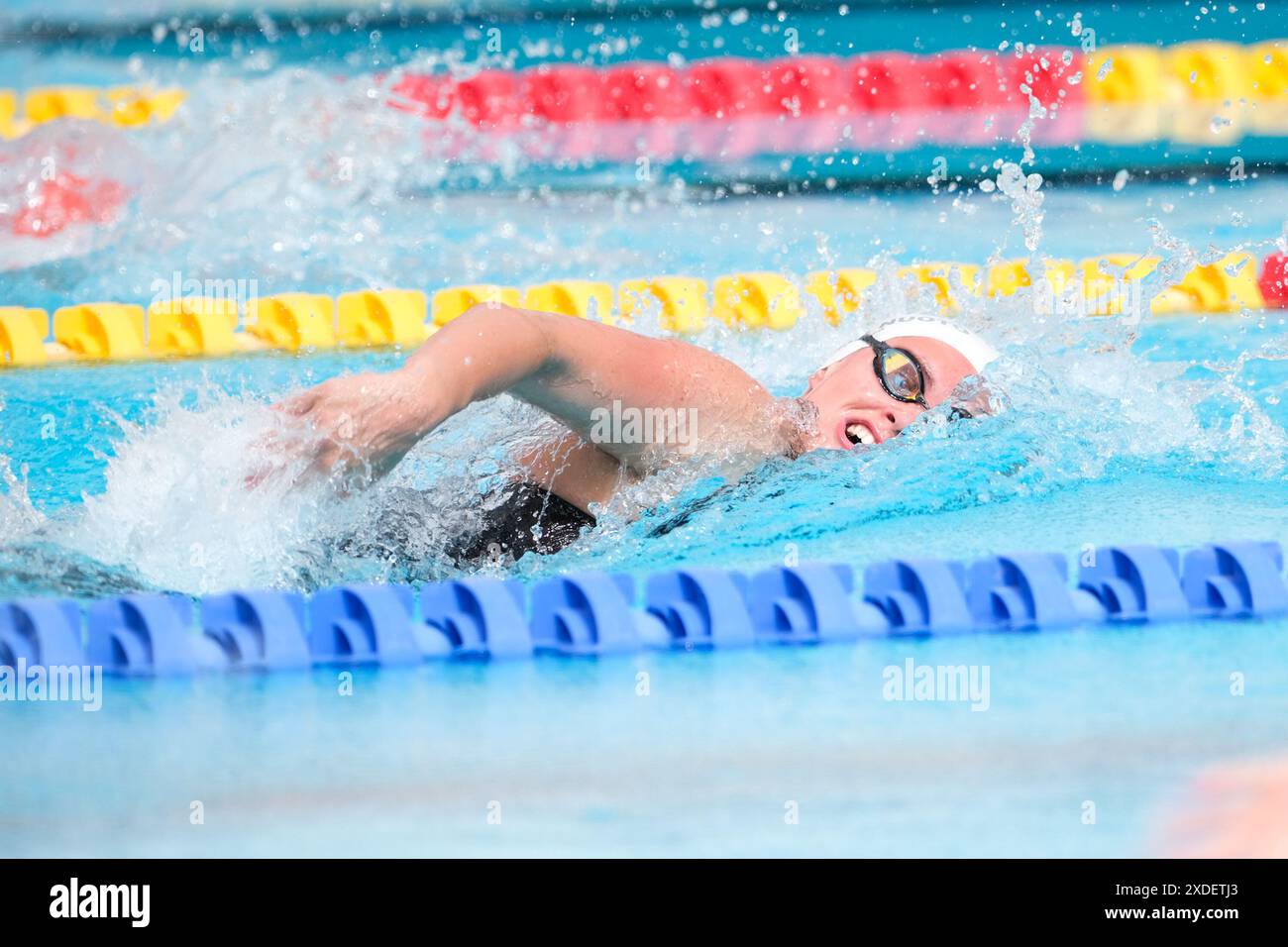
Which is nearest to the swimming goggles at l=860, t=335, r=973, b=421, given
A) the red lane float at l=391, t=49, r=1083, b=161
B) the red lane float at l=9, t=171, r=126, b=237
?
the red lane float at l=9, t=171, r=126, b=237

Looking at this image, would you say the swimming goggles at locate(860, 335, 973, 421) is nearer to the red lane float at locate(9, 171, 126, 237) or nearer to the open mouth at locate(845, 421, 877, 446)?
the open mouth at locate(845, 421, 877, 446)

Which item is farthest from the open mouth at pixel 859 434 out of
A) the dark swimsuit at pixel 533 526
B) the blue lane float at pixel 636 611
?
the dark swimsuit at pixel 533 526

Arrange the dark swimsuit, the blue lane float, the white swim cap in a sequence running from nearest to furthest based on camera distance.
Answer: the blue lane float, the dark swimsuit, the white swim cap

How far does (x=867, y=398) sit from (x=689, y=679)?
0.73 metres

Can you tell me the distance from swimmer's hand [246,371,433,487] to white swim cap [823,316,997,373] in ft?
3.82

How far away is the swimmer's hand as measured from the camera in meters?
1.72

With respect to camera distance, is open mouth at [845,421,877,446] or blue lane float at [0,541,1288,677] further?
open mouth at [845,421,877,446]

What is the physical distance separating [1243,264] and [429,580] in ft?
12.3

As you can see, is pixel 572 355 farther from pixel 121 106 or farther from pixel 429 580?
pixel 121 106

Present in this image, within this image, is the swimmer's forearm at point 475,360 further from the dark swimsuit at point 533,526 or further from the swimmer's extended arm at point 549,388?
the dark swimsuit at point 533,526
